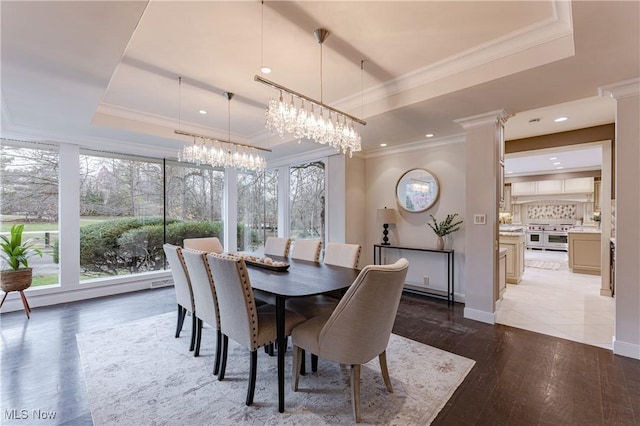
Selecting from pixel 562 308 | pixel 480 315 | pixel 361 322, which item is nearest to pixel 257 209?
pixel 480 315

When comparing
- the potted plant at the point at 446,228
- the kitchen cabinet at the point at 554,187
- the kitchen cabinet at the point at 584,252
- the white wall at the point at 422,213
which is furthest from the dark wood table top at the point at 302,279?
the kitchen cabinet at the point at 554,187

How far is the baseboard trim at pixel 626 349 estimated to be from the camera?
8.20ft

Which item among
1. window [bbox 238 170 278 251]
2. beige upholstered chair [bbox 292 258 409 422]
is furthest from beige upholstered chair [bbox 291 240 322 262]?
window [bbox 238 170 278 251]

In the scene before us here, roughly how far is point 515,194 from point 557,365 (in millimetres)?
8800

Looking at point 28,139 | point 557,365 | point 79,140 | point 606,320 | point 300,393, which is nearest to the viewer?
point 300,393

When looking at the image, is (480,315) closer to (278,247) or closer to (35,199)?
(278,247)

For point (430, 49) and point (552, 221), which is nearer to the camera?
point (430, 49)

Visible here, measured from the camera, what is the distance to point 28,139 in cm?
390

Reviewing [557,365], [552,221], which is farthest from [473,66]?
[552,221]

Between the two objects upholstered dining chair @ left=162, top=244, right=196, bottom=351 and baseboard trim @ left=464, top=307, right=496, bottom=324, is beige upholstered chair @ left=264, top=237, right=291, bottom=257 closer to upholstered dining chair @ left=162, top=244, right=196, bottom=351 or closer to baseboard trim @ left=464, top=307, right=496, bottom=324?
upholstered dining chair @ left=162, top=244, right=196, bottom=351

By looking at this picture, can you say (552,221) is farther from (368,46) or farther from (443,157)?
(368,46)

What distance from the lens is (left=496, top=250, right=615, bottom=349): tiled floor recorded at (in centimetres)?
307

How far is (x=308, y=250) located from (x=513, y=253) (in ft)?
12.9

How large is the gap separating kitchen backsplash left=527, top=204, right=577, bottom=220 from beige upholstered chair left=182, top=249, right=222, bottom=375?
11.5 metres
